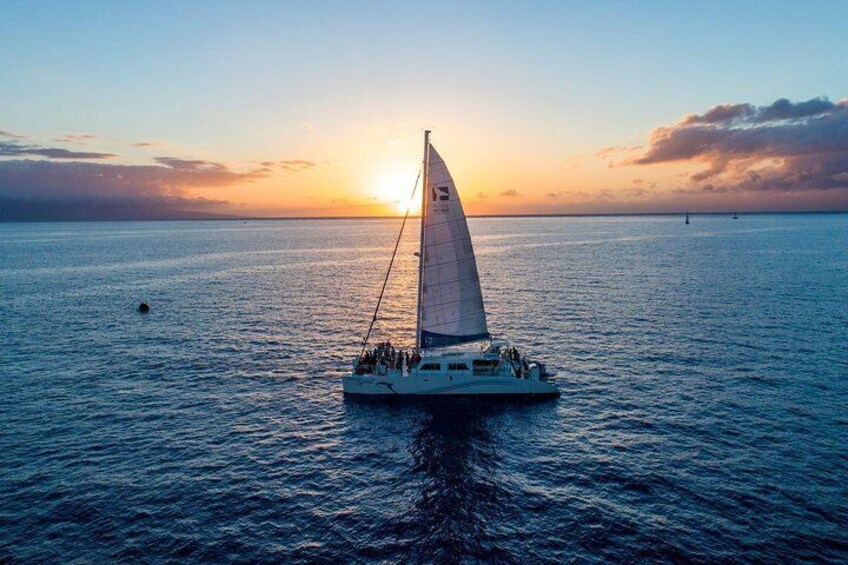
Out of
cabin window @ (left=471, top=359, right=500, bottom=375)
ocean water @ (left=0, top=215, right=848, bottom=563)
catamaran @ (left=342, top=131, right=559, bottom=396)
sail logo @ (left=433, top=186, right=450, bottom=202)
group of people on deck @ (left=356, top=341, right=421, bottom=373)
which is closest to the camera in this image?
ocean water @ (left=0, top=215, right=848, bottom=563)

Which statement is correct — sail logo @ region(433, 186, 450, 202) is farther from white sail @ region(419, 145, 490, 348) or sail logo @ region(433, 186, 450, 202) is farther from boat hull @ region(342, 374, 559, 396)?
boat hull @ region(342, 374, 559, 396)

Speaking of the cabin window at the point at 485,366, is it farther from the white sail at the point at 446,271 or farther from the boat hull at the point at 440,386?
the white sail at the point at 446,271

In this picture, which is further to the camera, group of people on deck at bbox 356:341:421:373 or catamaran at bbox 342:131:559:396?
group of people on deck at bbox 356:341:421:373

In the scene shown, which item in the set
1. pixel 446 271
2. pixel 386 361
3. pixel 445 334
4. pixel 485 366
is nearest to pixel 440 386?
pixel 485 366

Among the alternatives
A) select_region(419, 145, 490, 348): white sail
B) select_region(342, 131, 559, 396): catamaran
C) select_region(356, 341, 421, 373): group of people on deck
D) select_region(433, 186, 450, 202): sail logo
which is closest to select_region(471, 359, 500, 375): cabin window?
select_region(342, 131, 559, 396): catamaran

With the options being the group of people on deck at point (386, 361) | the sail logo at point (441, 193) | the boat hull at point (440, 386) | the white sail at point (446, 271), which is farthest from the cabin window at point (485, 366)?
the sail logo at point (441, 193)

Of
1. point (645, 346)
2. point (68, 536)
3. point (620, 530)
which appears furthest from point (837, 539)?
point (68, 536)
